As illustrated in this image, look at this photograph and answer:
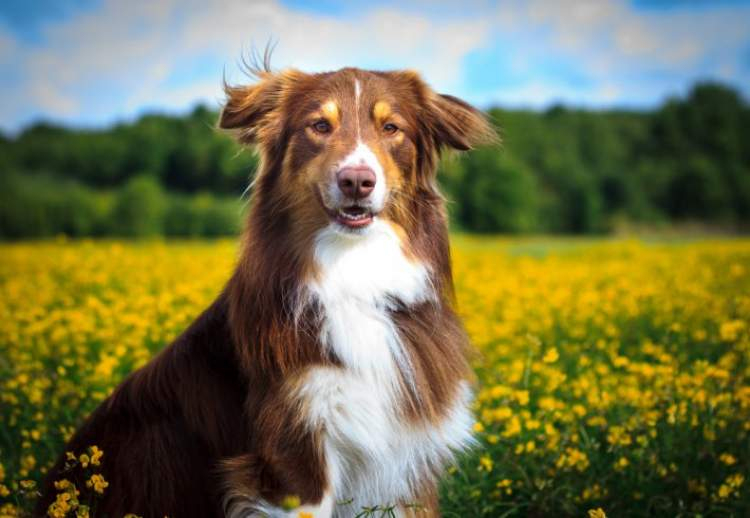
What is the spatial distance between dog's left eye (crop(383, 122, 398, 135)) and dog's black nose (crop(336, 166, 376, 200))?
359 mm

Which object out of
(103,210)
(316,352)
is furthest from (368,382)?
(103,210)

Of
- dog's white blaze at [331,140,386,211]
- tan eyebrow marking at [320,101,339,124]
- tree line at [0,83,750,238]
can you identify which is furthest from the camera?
tree line at [0,83,750,238]

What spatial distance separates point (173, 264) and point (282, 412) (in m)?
9.18

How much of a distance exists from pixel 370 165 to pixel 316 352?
2.58 feet

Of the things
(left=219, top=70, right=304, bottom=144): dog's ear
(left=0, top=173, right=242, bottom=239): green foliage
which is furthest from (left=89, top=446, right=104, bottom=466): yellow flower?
(left=0, top=173, right=242, bottom=239): green foliage

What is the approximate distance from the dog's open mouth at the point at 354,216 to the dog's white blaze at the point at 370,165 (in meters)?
0.05

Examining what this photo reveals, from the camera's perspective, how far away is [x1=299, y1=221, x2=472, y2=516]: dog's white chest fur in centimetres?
312

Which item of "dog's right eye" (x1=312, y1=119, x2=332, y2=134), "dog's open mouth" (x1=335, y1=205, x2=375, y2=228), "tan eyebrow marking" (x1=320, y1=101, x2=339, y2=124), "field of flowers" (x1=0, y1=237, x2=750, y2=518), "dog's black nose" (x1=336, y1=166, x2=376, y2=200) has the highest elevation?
"tan eyebrow marking" (x1=320, y1=101, x2=339, y2=124)

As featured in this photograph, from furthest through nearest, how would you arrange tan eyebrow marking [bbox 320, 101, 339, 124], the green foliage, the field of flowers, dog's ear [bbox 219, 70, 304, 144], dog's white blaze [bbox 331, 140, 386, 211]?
the green foliage
the field of flowers
dog's ear [bbox 219, 70, 304, 144]
tan eyebrow marking [bbox 320, 101, 339, 124]
dog's white blaze [bbox 331, 140, 386, 211]

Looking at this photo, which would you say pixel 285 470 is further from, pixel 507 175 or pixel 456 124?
pixel 507 175

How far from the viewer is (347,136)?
130 inches

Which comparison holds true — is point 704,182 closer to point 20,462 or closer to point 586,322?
point 586,322

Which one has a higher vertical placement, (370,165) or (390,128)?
(390,128)

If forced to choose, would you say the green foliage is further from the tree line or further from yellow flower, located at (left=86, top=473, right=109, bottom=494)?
yellow flower, located at (left=86, top=473, right=109, bottom=494)
